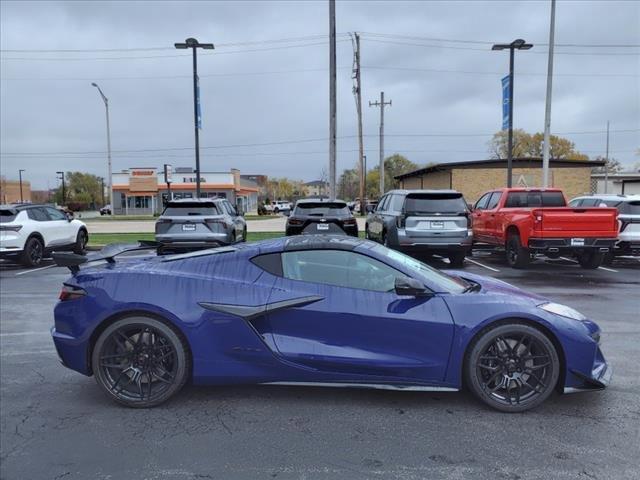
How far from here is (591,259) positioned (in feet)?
40.7

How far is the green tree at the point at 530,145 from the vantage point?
261ft

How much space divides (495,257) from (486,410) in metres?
11.3

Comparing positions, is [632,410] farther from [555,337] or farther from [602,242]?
[602,242]

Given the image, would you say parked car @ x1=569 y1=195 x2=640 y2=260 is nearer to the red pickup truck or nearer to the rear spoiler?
the red pickup truck

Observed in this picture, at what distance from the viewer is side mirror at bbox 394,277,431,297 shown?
3967 mm

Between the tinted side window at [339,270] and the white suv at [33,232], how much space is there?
36.0ft

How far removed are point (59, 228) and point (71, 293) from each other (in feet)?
37.0

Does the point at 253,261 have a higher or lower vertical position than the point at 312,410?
higher

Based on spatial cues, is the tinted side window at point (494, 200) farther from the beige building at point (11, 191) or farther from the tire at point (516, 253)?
the beige building at point (11, 191)

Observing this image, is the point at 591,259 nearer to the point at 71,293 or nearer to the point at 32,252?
the point at 71,293

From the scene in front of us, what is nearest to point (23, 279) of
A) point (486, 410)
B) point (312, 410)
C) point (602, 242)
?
point (312, 410)

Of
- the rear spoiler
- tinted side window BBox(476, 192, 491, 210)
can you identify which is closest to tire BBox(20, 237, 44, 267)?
the rear spoiler

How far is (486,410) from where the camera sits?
13.2ft

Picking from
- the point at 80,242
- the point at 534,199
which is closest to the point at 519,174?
the point at 534,199
